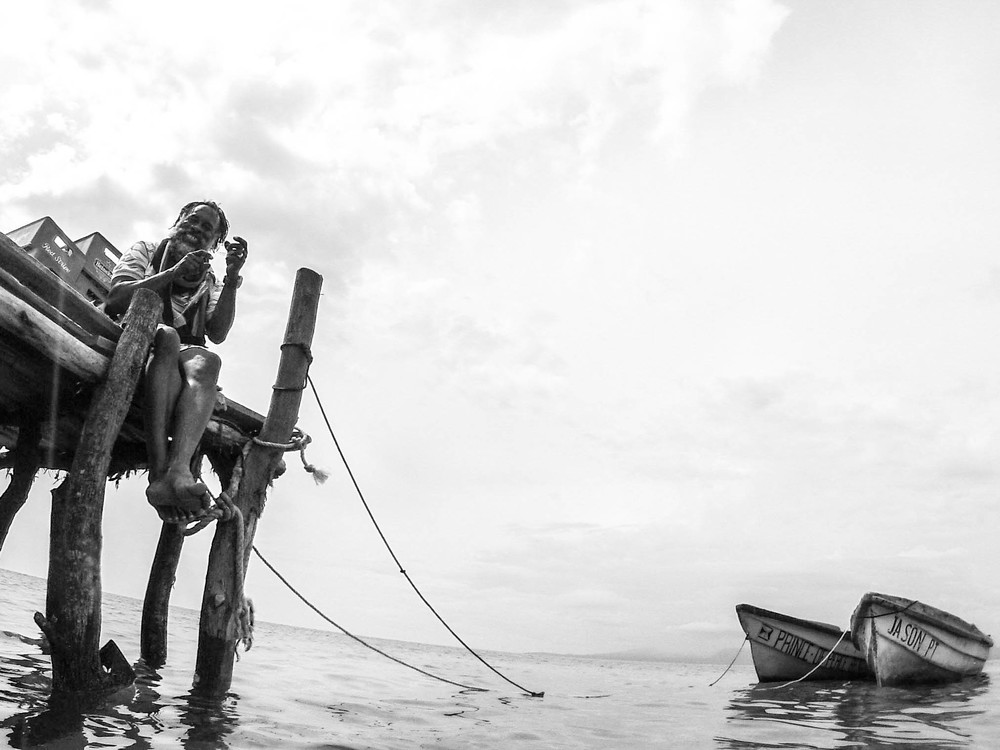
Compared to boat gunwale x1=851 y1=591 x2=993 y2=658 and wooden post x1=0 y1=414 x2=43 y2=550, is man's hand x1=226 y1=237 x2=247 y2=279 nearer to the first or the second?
wooden post x1=0 y1=414 x2=43 y2=550

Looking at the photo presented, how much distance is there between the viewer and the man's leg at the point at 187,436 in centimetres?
380

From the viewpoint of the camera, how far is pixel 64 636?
3658mm

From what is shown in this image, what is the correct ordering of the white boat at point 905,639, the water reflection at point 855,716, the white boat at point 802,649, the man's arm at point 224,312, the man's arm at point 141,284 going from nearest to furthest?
the man's arm at point 141,284 < the man's arm at point 224,312 < the water reflection at point 855,716 < the white boat at point 905,639 < the white boat at point 802,649

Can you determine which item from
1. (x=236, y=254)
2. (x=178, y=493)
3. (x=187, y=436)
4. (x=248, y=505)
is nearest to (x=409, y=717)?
(x=248, y=505)

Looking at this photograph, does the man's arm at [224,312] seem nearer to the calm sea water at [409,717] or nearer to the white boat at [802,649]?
the calm sea water at [409,717]

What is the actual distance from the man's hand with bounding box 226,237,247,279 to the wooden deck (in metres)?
0.85

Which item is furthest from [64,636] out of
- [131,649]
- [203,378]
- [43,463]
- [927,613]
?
[927,613]

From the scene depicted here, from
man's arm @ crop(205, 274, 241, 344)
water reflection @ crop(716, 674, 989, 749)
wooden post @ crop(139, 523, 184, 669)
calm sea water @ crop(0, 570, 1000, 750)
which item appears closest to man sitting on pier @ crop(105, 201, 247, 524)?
man's arm @ crop(205, 274, 241, 344)

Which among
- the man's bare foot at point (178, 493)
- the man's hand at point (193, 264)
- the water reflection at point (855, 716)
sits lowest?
the water reflection at point (855, 716)

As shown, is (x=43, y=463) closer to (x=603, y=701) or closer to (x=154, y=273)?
(x=154, y=273)

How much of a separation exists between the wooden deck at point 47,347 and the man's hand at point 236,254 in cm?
85

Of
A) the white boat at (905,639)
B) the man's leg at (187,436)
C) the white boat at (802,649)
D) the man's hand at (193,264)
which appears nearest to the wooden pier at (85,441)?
the man's leg at (187,436)

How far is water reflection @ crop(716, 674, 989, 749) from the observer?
5391 millimetres

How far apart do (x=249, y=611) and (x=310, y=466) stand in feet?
4.09
